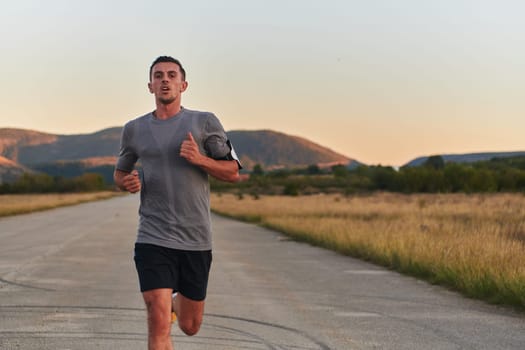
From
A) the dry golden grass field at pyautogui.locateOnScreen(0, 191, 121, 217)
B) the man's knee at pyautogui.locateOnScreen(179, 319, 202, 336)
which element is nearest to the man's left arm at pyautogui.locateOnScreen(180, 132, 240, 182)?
the man's knee at pyautogui.locateOnScreen(179, 319, 202, 336)

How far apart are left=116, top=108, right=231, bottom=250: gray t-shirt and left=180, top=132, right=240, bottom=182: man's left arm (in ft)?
0.28

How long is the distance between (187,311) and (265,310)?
3851mm

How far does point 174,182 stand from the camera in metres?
5.19

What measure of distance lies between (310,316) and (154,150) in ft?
13.9

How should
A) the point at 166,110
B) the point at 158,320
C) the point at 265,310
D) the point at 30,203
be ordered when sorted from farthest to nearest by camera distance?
the point at 30,203 → the point at 265,310 → the point at 166,110 → the point at 158,320

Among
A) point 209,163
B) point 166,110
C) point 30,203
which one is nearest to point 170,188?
point 209,163

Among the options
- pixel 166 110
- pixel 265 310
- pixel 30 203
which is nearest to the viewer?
pixel 166 110

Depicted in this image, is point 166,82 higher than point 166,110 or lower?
higher

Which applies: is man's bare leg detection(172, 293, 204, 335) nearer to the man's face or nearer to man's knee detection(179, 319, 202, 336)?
man's knee detection(179, 319, 202, 336)

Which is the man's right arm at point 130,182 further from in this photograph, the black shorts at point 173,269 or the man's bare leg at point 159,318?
the man's bare leg at point 159,318

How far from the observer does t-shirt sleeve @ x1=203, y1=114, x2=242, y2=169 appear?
17.5ft

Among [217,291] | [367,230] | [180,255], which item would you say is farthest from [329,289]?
[367,230]

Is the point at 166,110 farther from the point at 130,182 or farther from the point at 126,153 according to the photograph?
the point at 130,182

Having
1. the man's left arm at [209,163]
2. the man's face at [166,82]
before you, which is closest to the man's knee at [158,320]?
the man's left arm at [209,163]
